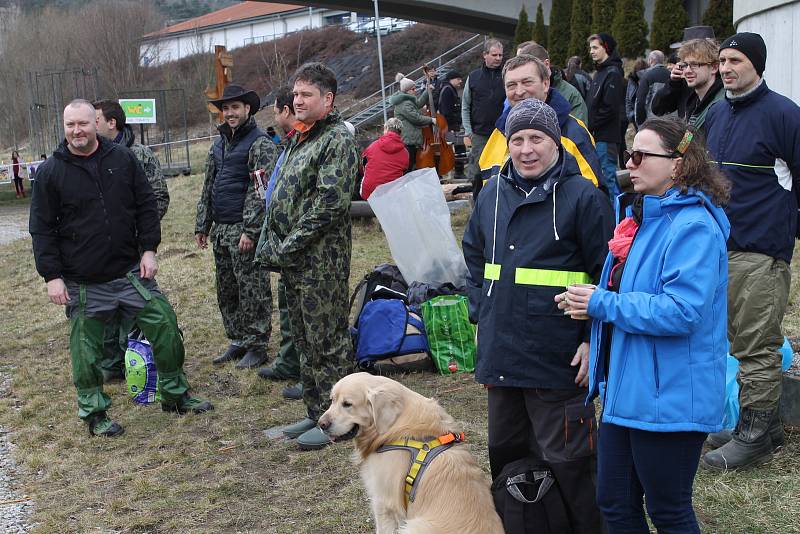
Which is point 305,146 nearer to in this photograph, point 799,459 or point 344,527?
point 344,527

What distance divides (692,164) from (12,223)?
1988cm

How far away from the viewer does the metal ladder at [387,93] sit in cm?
3012

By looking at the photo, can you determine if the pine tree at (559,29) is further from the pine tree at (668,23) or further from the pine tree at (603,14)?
the pine tree at (668,23)

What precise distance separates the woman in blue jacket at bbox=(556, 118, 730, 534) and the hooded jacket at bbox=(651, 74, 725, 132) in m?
1.88

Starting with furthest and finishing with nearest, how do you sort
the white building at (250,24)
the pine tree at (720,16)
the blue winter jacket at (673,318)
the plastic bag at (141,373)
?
the white building at (250,24)
the pine tree at (720,16)
the plastic bag at (141,373)
the blue winter jacket at (673,318)

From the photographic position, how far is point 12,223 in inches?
782

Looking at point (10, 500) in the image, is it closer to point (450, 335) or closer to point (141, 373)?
point (141, 373)

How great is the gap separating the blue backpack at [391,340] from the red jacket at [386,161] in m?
4.26

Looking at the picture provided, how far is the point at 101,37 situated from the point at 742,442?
52686 millimetres

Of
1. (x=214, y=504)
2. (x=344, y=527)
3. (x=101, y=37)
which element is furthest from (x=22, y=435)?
(x=101, y=37)

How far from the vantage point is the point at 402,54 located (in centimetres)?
4525

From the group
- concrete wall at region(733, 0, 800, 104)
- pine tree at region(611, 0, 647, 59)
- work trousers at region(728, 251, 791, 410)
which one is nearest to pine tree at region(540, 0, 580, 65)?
pine tree at region(611, 0, 647, 59)

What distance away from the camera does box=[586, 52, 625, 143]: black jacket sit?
10008 millimetres

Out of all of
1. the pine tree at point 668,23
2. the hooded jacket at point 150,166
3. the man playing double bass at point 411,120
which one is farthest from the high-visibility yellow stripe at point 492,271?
the pine tree at point 668,23
